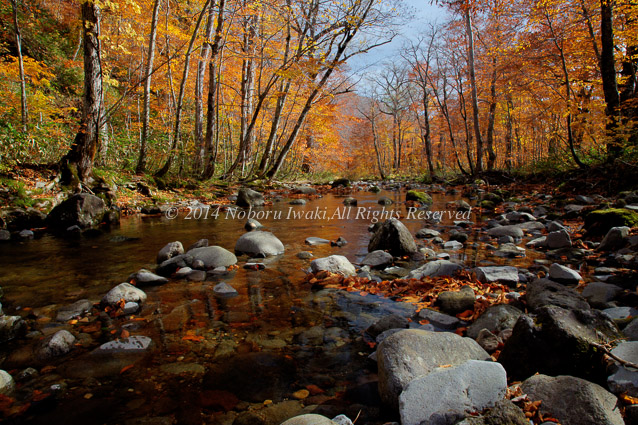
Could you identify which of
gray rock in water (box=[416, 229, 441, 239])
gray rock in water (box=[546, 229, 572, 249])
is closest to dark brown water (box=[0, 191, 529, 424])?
gray rock in water (box=[546, 229, 572, 249])

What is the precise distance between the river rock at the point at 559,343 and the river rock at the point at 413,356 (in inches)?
8.6

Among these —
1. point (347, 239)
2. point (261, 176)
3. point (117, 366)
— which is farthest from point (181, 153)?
point (117, 366)

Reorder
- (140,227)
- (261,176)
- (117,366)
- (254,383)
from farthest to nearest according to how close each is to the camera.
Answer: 1. (261,176)
2. (140,227)
3. (117,366)
4. (254,383)

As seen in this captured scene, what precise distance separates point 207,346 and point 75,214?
613 cm

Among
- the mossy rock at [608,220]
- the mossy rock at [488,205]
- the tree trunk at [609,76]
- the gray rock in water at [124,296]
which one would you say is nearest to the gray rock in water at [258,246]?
the gray rock in water at [124,296]

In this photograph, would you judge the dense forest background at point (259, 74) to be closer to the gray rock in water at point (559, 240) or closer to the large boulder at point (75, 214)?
the large boulder at point (75, 214)

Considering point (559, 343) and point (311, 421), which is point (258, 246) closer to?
point (311, 421)

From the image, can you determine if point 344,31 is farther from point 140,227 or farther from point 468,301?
point 468,301

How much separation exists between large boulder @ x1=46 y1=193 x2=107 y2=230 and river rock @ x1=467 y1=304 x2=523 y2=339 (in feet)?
24.2

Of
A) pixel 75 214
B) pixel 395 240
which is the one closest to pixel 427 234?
pixel 395 240

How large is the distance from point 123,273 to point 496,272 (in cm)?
428

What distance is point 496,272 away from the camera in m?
3.56

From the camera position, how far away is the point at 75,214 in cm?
684

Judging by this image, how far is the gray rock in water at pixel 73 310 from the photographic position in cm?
283
